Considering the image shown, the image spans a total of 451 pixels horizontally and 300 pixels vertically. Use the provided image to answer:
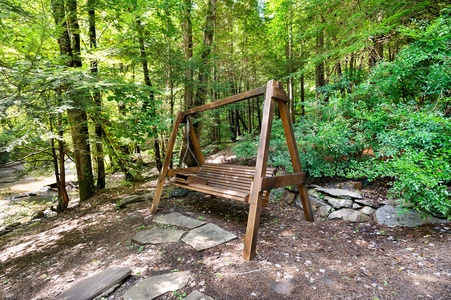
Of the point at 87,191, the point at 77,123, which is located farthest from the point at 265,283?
the point at 87,191

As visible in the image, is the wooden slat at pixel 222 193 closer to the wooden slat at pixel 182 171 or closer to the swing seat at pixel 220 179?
the swing seat at pixel 220 179

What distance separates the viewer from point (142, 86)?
3588 millimetres

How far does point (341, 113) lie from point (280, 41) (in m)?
6.63

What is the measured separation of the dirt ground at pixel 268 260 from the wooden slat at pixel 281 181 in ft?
2.27

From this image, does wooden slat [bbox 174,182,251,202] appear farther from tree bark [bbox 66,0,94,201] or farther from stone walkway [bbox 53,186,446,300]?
tree bark [bbox 66,0,94,201]

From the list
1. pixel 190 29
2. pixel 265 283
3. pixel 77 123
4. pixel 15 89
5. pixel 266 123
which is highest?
pixel 190 29

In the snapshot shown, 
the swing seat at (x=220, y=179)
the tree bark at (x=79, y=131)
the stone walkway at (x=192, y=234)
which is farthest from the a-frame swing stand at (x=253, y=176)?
the tree bark at (x=79, y=131)

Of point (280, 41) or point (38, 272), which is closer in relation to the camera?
point (38, 272)

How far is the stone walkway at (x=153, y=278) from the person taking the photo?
1.72 meters

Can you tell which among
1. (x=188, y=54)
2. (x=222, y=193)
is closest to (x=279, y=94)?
(x=222, y=193)

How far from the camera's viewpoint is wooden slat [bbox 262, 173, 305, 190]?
2.37m

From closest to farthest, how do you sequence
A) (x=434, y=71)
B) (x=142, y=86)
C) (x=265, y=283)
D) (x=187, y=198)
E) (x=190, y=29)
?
(x=265, y=283) < (x=434, y=71) < (x=142, y=86) < (x=187, y=198) < (x=190, y=29)

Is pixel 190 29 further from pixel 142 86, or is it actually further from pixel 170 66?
pixel 142 86

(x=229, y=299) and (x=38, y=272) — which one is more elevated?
(x=229, y=299)
